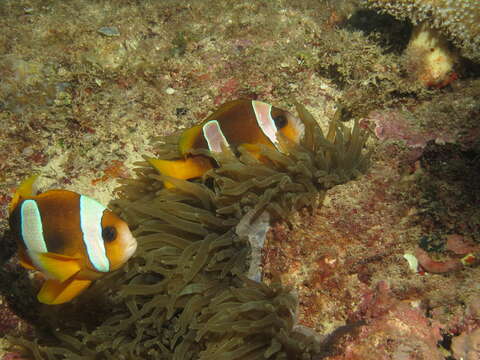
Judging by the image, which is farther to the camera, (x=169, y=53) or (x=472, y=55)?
(x=169, y=53)

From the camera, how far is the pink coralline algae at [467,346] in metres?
1.49

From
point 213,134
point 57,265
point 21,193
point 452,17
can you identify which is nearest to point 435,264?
point 213,134

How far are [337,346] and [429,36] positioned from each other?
2.20 m

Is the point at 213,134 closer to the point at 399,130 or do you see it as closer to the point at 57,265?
the point at 57,265

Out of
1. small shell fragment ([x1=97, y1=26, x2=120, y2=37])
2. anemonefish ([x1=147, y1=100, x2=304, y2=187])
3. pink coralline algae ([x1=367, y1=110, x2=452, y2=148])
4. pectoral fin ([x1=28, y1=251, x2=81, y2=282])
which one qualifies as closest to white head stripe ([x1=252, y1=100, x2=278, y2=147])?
anemonefish ([x1=147, y1=100, x2=304, y2=187])

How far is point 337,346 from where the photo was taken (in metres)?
1.53

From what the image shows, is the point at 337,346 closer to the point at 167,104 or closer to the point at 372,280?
the point at 372,280

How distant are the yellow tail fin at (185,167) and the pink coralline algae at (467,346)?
4.70 ft

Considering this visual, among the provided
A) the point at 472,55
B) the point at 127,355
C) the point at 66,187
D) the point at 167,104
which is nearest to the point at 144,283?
the point at 127,355

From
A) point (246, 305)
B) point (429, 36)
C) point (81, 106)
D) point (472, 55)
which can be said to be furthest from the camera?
point (81, 106)

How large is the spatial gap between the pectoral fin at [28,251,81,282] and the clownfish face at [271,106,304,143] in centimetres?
123

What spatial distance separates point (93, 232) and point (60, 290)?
0.41m

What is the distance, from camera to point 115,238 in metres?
1.73

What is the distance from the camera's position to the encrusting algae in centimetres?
178
